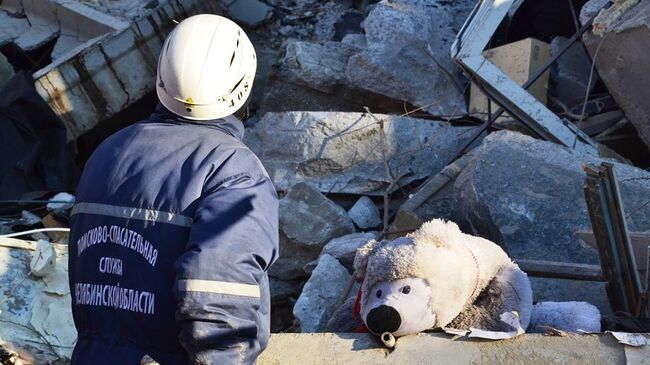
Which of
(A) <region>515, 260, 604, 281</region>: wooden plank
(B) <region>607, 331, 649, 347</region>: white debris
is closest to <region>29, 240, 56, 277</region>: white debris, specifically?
(A) <region>515, 260, 604, 281</region>: wooden plank

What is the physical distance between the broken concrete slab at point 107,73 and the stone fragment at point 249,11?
31cm

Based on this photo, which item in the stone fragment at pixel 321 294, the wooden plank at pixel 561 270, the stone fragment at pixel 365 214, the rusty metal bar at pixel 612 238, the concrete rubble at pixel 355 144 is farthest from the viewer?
the stone fragment at pixel 365 214

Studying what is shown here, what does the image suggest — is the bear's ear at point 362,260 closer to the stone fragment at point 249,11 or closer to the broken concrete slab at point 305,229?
→ the broken concrete slab at point 305,229

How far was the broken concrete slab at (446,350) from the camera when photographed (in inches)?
86.1

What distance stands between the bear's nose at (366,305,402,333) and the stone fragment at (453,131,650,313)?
1244 mm

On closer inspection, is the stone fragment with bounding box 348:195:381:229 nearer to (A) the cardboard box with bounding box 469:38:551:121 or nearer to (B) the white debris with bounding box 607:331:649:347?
(A) the cardboard box with bounding box 469:38:551:121

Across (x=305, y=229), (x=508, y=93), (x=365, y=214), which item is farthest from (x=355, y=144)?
(x=508, y=93)

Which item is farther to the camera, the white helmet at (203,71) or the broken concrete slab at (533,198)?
the broken concrete slab at (533,198)

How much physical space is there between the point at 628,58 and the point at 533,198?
42.4 inches

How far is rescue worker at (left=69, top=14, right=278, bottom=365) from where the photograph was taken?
192 cm

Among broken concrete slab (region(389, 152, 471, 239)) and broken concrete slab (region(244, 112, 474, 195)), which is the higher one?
broken concrete slab (region(389, 152, 471, 239))

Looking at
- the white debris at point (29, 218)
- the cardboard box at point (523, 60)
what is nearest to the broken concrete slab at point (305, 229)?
the cardboard box at point (523, 60)

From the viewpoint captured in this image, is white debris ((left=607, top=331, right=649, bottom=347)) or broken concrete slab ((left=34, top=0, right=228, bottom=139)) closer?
white debris ((left=607, top=331, right=649, bottom=347))

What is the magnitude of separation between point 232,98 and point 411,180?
2.43 meters
